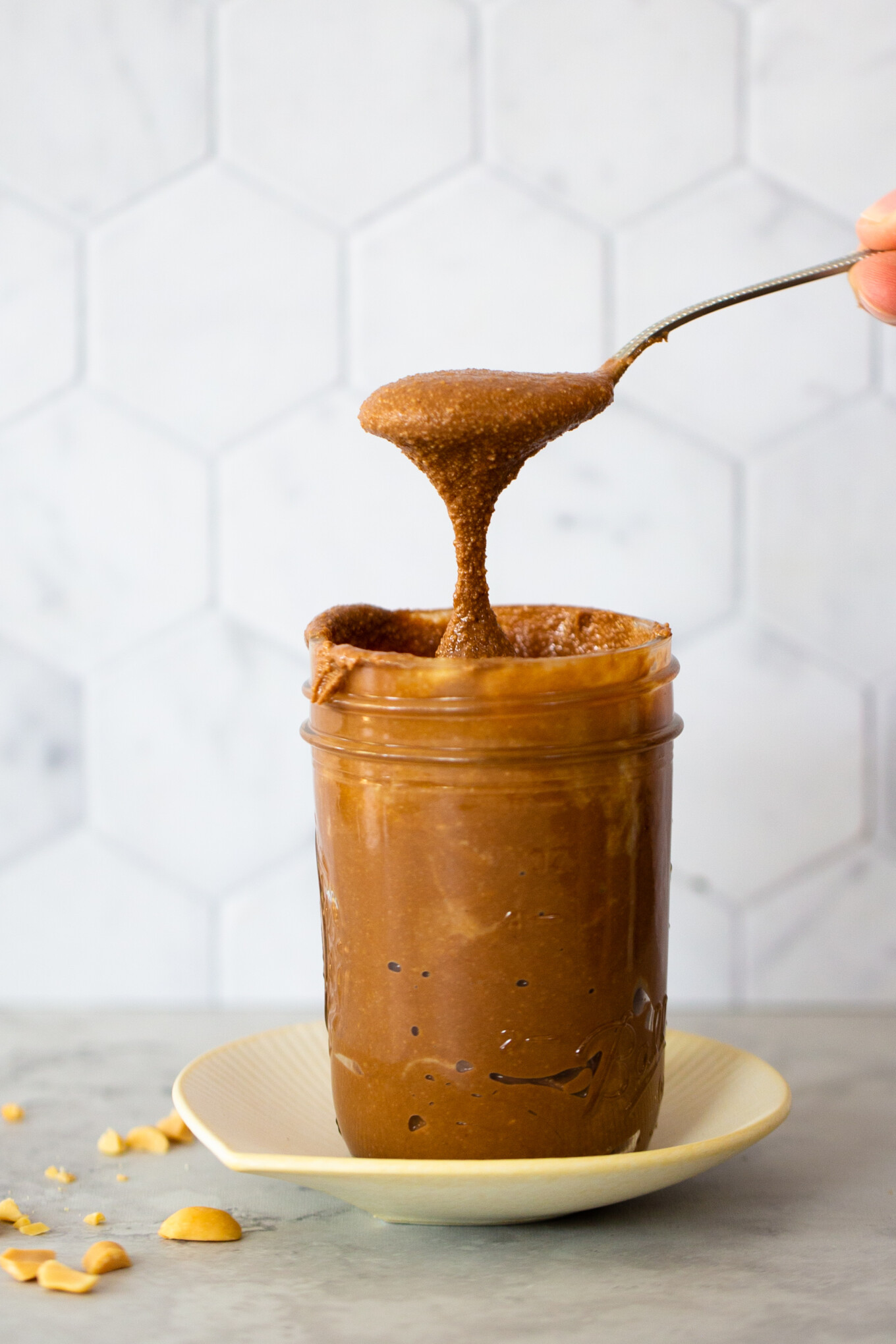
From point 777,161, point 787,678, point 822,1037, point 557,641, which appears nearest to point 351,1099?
point 557,641

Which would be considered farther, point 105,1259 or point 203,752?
point 203,752

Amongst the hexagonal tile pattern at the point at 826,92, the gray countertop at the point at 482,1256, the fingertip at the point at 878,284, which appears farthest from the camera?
the hexagonal tile pattern at the point at 826,92

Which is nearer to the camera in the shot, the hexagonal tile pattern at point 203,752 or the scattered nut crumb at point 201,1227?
the scattered nut crumb at point 201,1227

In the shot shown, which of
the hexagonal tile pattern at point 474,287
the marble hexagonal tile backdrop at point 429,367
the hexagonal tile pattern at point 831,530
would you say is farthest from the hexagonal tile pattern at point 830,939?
the hexagonal tile pattern at point 474,287

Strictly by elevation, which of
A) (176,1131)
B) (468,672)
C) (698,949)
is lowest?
(698,949)

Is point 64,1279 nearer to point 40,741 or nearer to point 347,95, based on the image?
point 40,741

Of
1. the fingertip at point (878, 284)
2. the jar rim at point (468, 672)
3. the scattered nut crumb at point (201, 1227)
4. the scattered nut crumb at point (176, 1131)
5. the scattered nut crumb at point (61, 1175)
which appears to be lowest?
the scattered nut crumb at point (176, 1131)

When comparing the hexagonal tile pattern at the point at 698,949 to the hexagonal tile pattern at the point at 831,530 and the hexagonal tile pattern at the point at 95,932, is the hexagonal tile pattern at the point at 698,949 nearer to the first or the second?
the hexagonal tile pattern at the point at 831,530

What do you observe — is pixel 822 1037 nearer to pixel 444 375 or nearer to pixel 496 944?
pixel 496 944

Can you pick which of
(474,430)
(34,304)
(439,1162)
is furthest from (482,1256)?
(34,304)
